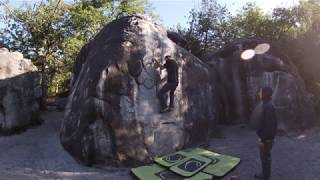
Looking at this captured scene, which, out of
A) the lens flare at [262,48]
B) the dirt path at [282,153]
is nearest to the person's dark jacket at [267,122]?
the dirt path at [282,153]

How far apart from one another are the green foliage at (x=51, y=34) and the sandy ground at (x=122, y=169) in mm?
7677

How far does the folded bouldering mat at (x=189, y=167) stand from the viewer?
968cm

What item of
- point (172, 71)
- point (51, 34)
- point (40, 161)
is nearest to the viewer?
point (40, 161)

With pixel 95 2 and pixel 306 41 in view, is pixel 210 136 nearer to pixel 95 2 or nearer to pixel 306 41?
pixel 306 41

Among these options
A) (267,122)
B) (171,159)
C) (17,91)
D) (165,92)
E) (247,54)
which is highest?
(247,54)

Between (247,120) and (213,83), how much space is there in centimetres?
188

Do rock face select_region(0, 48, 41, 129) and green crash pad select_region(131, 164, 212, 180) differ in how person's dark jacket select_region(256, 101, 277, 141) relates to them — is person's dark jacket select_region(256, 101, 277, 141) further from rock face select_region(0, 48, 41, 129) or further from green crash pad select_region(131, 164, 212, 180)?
rock face select_region(0, 48, 41, 129)

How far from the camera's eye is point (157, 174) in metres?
9.91

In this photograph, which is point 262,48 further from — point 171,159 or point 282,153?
point 171,159

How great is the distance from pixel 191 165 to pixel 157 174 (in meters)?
0.85

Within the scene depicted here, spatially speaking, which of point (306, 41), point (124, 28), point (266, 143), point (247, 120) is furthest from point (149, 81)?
point (306, 41)

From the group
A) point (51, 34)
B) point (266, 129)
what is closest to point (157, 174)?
point (266, 129)

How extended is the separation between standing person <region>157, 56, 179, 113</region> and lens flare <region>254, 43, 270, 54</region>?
13.9 feet

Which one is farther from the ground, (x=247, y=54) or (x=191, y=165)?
(x=247, y=54)
